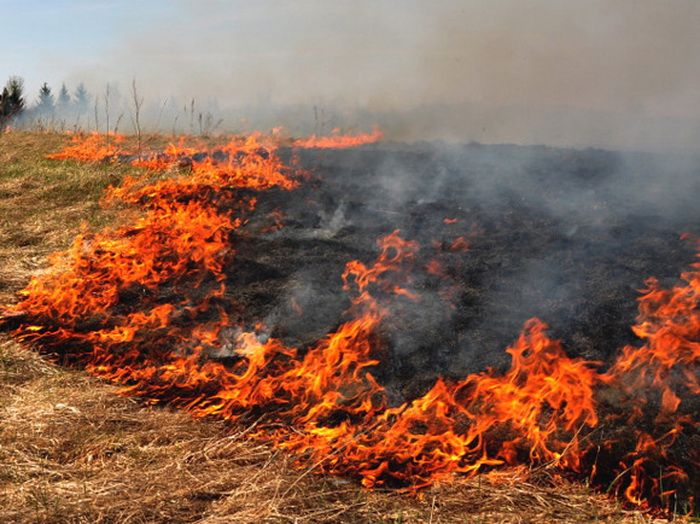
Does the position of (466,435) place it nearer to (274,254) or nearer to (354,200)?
(274,254)

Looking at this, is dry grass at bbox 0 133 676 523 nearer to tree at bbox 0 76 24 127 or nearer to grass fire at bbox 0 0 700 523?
grass fire at bbox 0 0 700 523

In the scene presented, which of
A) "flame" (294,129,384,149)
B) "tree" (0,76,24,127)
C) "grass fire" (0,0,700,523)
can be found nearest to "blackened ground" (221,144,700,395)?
"grass fire" (0,0,700,523)

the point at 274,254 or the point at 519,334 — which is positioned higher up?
the point at 274,254

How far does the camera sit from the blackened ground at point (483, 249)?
225 inches

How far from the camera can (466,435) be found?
4.67 m

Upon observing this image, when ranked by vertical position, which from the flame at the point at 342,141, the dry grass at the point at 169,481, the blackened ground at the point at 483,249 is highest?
the flame at the point at 342,141

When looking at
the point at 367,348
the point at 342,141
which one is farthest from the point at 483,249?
the point at 342,141

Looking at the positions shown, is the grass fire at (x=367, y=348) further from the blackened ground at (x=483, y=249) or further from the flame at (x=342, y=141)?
the flame at (x=342, y=141)

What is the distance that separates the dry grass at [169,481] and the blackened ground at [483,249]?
149 centimetres

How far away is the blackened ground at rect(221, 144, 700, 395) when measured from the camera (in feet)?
18.7

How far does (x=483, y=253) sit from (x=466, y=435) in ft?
9.79

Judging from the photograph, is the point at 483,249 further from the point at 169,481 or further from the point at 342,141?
the point at 342,141

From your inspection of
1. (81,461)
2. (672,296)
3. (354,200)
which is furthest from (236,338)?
(672,296)

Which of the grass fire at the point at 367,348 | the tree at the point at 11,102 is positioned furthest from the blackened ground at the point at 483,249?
the tree at the point at 11,102
